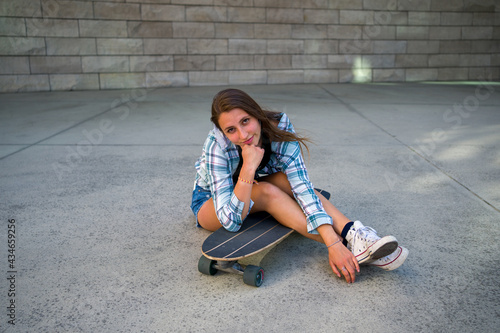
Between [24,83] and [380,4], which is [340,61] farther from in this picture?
[24,83]

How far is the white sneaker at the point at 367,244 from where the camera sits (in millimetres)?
1934

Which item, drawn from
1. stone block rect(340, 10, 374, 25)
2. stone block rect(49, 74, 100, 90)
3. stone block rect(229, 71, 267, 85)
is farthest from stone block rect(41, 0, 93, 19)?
stone block rect(340, 10, 374, 25)

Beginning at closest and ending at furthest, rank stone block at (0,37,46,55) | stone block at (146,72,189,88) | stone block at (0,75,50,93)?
stone block at (0,37,46,55) → stone block at (0,75,50,93) → stone block at (146,72,189,88)

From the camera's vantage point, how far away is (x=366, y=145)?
4.50 meters

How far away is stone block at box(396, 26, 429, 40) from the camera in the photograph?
980 cm

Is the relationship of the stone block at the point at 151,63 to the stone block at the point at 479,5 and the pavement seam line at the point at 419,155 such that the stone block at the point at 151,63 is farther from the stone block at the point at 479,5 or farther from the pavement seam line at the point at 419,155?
the stone block at the point at 479,5

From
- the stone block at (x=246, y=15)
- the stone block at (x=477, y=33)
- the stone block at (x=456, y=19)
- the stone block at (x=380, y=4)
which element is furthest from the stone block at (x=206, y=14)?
the stone block at (x=477, y=33)

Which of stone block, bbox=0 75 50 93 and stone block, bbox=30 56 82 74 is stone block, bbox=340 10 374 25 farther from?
stone block, bbox=0 75 50 93

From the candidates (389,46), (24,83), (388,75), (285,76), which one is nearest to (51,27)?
(24,83)

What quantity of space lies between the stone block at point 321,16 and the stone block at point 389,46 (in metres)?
1.04

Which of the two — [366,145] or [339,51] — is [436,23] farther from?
[366,145]

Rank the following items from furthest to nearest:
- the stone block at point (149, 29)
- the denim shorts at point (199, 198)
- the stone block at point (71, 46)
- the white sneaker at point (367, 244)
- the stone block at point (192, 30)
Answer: the stone block at point (192, 30), the stone block at point (149, 29), the stone block at point (71, 46), the denim shorts at point (199, 198), the white sneaker at point (367, 244)

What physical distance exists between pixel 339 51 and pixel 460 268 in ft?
26.8

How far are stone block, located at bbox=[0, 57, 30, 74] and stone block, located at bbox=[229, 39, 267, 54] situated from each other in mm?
3772
